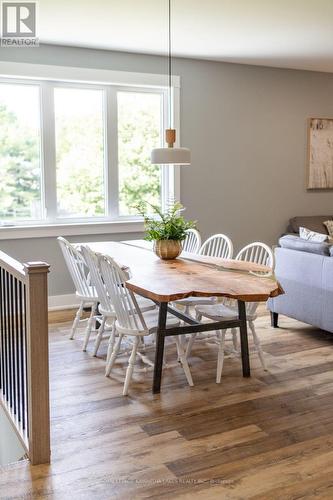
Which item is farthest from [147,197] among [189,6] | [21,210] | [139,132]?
[189,6]

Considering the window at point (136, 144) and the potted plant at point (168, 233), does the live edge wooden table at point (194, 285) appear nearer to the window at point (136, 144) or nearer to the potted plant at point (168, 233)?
the potted plant at point (168, 233)

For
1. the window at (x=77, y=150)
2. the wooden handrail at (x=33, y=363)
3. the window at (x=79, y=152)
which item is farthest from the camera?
the window at (x=79, y=152)

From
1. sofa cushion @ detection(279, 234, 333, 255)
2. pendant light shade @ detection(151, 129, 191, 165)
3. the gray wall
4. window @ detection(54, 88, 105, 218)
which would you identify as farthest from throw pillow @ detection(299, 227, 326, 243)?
window @ detection(54, 88, 105, 218)

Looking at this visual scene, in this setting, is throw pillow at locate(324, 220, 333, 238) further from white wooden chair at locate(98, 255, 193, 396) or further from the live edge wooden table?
white wooden chair at locate(98, 255, 193, 396)

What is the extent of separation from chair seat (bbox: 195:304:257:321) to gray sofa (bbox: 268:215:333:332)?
869mm

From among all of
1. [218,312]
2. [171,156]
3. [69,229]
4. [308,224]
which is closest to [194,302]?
[218,312]

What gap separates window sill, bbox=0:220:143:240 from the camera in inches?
217

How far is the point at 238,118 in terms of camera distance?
659 cm

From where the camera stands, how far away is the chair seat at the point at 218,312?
3.84 meters

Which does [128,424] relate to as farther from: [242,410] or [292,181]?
[292,181]

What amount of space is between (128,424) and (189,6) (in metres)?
3.07

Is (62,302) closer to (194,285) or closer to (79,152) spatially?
(79,152)

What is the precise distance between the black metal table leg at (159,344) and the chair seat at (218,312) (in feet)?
1.66

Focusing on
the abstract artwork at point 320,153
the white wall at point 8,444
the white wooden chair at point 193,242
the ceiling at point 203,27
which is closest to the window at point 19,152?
the ceiling at point 203,27
